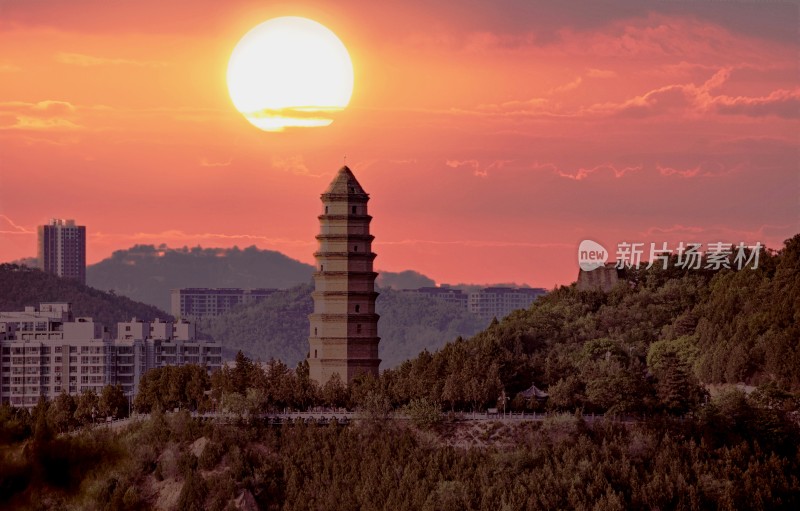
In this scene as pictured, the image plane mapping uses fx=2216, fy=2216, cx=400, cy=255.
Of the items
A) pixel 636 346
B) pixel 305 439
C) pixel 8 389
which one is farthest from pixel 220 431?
pixel 8 389

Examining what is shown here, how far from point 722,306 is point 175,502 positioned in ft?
109

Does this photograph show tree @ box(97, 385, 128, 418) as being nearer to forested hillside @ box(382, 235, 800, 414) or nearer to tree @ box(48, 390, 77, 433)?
tree @ box(48, 390, 77, 433)

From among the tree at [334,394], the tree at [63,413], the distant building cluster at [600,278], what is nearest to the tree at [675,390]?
the tree at [334,394]

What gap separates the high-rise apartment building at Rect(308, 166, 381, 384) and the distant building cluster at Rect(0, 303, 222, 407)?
205 ft

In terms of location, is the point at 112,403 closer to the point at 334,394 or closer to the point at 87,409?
the point at 87,409

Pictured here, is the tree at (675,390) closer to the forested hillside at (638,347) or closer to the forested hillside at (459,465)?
the forested hillside at (638,347)

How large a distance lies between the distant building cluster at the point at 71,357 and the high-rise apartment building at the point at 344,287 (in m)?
62.4

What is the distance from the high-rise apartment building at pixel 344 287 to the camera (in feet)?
351

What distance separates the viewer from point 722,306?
11338 centimetres

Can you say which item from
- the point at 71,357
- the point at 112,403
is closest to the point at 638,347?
the point at 112,403

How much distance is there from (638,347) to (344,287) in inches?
652

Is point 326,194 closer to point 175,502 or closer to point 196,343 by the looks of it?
point 175,502

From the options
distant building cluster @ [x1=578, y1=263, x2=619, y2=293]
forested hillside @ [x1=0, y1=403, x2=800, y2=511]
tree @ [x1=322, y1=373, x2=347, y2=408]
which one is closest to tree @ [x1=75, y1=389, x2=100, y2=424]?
forested hillside @ [x1=0, y1=403, x2=800, y2=511]

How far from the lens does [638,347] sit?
4486 inches
